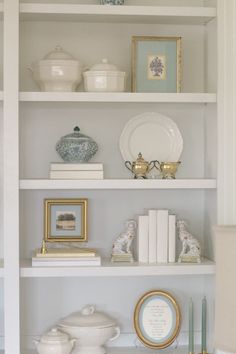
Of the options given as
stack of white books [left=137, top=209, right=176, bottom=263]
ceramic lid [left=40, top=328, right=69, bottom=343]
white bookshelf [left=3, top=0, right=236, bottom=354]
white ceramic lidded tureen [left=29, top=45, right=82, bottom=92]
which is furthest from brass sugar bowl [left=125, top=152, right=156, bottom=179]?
ceramic lid [left=40, top=328, right=69, bottom=343]

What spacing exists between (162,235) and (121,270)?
0.79 feet

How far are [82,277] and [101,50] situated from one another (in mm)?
989

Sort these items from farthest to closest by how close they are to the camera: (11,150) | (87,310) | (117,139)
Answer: (117,139) < (87,310) < (11,150)

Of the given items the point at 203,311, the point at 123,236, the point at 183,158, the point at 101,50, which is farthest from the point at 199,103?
the point at 203,311

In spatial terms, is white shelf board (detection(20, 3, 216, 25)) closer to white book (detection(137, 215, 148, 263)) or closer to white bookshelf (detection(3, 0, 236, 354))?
white bookshelf (detection(3, 0, 236, 354))

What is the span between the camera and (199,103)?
295 cm

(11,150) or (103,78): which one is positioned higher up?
(103,78)

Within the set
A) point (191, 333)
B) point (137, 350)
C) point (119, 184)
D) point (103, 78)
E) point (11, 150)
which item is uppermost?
point (103, 78)

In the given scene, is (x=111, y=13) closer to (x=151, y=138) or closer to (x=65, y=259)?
(x=151, y=138)

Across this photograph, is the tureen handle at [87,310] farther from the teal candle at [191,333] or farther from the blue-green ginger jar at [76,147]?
the blue-green ginger jar at [76,147]

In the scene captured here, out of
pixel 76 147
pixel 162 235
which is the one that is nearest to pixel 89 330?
pixel 162 235

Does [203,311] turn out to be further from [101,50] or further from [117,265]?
[101,50]

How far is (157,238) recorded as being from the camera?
109 inches

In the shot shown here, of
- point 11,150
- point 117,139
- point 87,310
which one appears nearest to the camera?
point 11,150
